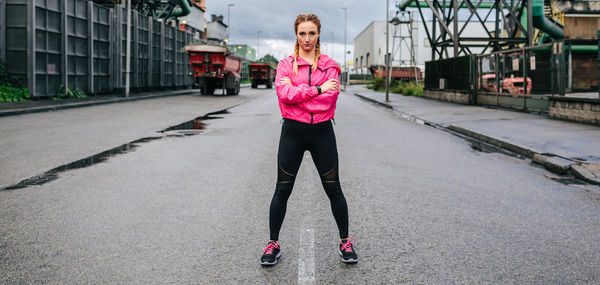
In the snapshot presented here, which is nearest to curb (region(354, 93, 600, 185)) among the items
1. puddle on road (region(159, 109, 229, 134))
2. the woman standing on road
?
the woman standing on road

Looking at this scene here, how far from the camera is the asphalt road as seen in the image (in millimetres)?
3805

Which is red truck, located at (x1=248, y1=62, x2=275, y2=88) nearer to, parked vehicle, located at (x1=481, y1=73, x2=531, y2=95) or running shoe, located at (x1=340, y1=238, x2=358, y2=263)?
parked vehicle, located at (x1=481, y1=73, x2=531, y2=95)

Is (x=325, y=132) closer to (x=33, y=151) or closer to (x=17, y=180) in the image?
(x=17, y=180)

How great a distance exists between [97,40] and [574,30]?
Result: 3146 cm

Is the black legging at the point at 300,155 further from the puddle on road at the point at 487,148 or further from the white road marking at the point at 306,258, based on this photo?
the puddle on road at the point at 487,148

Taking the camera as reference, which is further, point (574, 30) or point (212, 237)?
point (574, 30)

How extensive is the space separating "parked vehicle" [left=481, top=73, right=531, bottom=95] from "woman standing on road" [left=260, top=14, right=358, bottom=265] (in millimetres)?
16189

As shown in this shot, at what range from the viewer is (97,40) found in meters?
28.7

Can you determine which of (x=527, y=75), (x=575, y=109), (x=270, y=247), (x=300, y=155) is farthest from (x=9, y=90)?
(x=300, y=155)

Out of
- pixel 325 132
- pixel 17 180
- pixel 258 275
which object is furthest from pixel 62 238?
pixel 17 180

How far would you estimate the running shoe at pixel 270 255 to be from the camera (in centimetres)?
388

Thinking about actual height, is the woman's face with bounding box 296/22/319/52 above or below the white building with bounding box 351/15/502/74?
below

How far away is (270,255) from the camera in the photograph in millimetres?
3896

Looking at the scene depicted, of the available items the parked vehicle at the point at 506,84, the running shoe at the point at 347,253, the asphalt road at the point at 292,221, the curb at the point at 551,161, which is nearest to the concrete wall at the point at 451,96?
the parked vehicle at the point at 506,84
